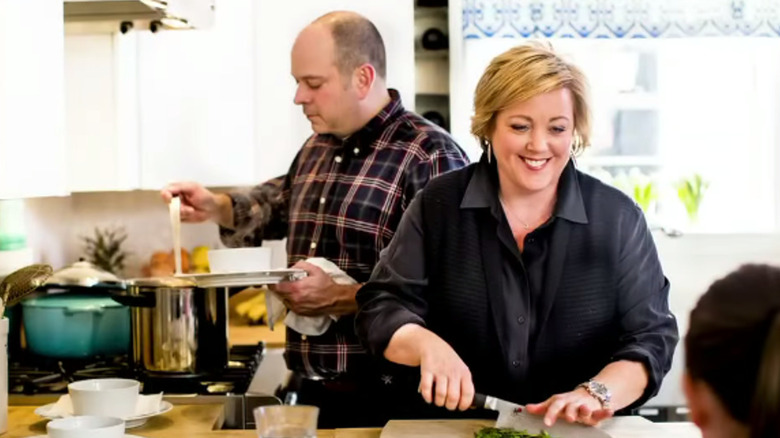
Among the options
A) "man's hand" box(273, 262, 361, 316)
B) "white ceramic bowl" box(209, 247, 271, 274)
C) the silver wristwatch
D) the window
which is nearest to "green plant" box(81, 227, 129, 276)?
"man's hand" box(273, 262, 361, 316)

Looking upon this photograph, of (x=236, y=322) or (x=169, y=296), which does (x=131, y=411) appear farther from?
(x=236, y=322)

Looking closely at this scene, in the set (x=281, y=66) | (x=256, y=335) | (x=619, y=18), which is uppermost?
(x=619, y=18)

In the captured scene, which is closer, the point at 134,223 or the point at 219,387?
the point at 219,387

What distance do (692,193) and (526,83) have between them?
8.03ft

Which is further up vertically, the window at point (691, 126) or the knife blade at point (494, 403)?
the window at point (691, 126)

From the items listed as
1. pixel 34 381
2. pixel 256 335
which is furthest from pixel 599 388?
pixel 256 335

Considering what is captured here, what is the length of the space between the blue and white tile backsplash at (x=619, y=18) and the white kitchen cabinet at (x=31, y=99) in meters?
2.17

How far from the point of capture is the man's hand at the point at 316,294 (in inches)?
105

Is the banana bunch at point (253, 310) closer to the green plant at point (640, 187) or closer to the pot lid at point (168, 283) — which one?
the pot lid at point (168, 283)

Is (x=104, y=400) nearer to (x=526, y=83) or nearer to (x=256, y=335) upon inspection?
(x=526, y=83)

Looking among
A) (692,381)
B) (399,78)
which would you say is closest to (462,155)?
(399,78)

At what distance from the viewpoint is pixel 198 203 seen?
311cm

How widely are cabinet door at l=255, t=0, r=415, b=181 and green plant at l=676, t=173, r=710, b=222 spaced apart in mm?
1324

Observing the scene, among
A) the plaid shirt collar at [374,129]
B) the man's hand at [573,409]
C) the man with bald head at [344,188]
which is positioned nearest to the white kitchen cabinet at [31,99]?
the man with bald head at [344,188]
